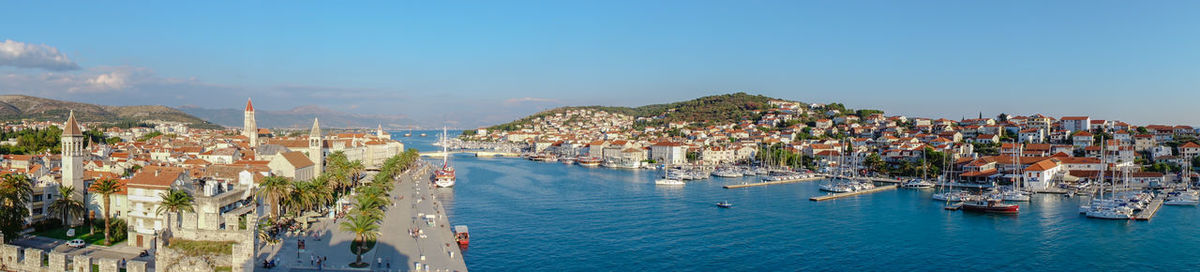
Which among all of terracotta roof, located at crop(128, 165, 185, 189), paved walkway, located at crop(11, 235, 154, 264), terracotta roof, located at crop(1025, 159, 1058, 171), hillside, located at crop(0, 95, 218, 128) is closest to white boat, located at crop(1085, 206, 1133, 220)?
terracotta roof, located at crop(1025, 159, 1058, 171)

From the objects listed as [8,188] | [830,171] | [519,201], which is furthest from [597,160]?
[8,188]

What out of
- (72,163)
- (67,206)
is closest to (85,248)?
(67,206)

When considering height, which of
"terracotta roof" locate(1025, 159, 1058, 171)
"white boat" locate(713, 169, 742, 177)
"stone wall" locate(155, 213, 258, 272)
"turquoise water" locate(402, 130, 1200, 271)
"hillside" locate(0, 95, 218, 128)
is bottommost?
"turquoise water" locate(402, 130, 1200, 271)

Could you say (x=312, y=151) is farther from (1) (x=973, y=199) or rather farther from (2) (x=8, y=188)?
(1) (x=973, y=199)

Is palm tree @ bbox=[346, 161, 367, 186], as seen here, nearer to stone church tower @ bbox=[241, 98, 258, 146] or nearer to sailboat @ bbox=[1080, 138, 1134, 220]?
stone church tower @ bbox=[241, 98, 258, 146]

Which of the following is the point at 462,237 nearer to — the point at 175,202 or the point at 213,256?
the point at 175,202

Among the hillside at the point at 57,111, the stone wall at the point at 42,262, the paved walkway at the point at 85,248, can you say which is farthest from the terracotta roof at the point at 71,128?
the hillside at the point at 57,111
